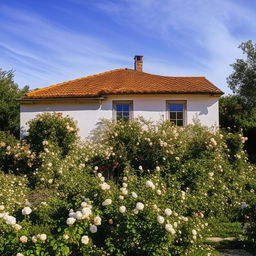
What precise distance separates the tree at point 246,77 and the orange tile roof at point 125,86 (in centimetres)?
834

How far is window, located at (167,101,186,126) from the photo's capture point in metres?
13.8

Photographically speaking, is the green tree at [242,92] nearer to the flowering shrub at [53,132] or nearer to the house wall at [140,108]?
the house wall at [140,108]

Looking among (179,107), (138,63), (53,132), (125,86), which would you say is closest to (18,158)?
(53,132)

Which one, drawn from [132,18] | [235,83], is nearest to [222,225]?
[132,18]

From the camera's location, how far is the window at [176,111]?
1383cm

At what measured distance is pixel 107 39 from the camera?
8797mm

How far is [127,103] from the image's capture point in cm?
1377

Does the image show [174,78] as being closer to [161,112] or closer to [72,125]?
[161,112]

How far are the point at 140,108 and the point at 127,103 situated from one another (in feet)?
2.22

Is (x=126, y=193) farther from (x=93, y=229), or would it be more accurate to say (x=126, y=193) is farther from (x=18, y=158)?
(x=18, y=158)

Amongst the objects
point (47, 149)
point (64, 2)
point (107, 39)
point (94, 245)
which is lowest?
point (94, 245)

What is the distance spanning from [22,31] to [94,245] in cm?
686

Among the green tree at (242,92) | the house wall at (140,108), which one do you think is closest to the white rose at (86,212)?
the house wall at (140,108)

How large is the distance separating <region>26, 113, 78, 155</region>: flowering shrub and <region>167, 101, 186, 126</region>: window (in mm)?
5237
